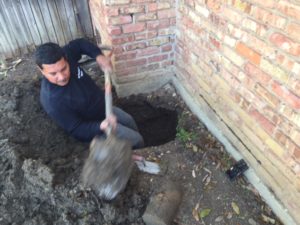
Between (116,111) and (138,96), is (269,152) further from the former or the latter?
(138,96)

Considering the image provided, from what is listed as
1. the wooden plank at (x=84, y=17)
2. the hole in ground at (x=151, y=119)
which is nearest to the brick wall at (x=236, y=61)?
the hole in ground at (x=151, y=119)

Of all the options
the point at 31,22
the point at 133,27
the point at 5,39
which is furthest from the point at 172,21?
the point at 5,39

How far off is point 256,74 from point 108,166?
1405 millimetres

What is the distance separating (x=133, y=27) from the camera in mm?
3289

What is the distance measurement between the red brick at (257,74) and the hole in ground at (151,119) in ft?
4.41

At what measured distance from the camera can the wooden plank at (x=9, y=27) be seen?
13.7 ft

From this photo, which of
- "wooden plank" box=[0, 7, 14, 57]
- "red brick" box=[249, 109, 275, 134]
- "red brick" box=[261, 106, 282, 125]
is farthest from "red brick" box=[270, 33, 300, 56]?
"wooden plank" box=[0, 7, 14, 57]

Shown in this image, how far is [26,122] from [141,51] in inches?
61.4

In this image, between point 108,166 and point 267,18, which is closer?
point 267,18

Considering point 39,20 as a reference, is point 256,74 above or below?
above

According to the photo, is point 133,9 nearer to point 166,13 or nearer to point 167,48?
point 166,13

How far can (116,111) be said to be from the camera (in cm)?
333

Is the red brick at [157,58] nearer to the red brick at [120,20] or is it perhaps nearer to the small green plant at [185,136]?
the red brick at [120,20]

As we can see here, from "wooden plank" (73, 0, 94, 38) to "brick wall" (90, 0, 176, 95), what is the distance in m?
1.12
